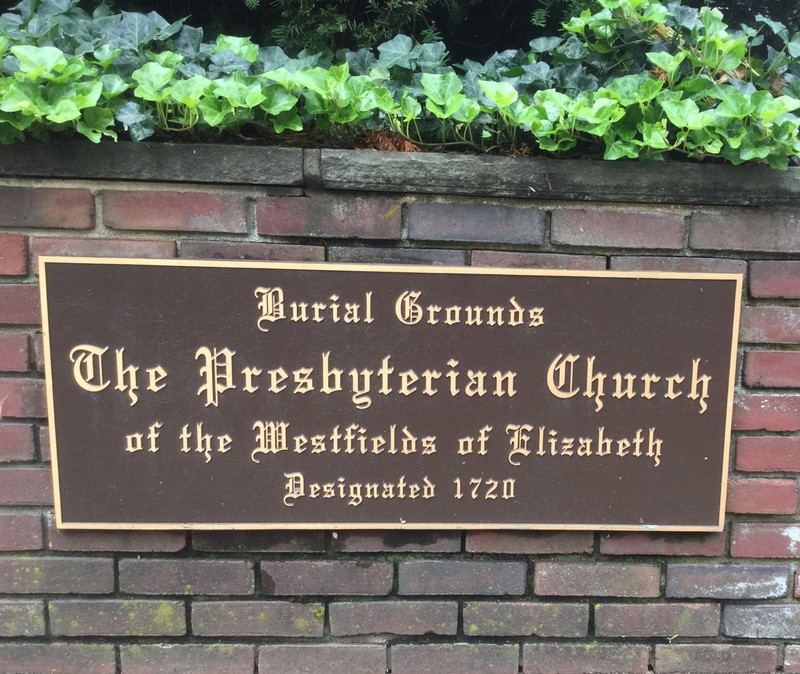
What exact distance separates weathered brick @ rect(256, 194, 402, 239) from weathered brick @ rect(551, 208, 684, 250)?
361 mm

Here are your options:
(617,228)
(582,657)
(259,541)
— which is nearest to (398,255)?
(617,228)

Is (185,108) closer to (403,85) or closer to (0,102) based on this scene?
(0,102)

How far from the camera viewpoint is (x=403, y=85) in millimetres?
1452

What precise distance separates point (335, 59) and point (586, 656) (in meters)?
1.55

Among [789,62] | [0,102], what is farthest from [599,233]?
[0,102]

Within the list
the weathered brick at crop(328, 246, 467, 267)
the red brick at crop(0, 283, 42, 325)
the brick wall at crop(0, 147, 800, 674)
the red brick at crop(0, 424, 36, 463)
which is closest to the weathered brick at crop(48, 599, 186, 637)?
the brick wall at crop(0, 147, 800, 674)

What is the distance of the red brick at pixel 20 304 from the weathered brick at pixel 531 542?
1091 millimetres

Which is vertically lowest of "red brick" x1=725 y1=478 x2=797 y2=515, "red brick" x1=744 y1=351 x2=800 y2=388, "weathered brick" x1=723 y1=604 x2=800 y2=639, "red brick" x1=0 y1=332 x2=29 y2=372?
"weathered brick" x1=723 y1=604 x2=800 y2=639

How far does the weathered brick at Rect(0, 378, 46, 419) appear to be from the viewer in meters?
1.41

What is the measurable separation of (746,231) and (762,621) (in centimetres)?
93

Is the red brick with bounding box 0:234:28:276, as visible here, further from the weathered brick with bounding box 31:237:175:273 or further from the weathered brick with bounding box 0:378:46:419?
the weathered brick with bounding box 0:378:46:419

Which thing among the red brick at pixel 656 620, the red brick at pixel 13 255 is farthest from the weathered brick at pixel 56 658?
the red brick at pixel 656 620

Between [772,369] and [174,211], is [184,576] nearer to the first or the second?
[174,211]

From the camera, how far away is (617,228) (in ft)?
4.58
